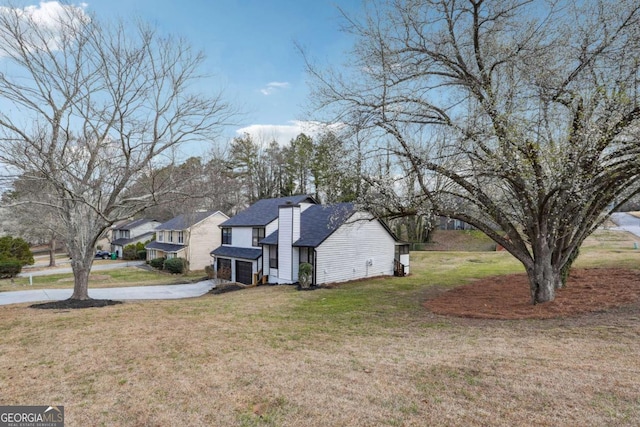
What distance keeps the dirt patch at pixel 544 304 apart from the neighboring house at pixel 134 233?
41.1 meters

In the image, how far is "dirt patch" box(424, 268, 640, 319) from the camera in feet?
27.2

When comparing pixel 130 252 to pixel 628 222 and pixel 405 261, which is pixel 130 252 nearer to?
pixel 405 261

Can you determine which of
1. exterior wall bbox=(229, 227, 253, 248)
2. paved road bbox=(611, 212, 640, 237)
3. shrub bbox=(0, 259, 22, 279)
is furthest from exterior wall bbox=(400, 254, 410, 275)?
shrub bbox=(0, 259, 22, 279)

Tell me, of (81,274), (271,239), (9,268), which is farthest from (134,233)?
(81,274)

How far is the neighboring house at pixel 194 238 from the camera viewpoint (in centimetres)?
3156

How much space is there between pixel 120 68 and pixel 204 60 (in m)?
2.46

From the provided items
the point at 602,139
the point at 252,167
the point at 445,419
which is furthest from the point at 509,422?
the point at 252,167

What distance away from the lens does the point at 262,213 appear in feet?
80.8

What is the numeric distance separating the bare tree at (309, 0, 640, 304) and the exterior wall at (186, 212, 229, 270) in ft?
84.4

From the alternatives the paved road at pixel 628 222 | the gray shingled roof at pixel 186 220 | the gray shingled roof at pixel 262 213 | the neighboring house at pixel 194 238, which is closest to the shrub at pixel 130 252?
the gray shingled roof at pixel 186 220

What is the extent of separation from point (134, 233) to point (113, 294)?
30.7 m

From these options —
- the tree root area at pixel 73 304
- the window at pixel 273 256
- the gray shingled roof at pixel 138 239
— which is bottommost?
the tree root area at pixel 73 304

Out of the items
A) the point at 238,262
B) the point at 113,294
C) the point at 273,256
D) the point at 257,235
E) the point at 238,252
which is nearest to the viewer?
Answer: the point at 113,294

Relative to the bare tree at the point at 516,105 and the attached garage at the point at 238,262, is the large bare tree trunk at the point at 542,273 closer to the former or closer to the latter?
the bare tree at the point at 516,105
